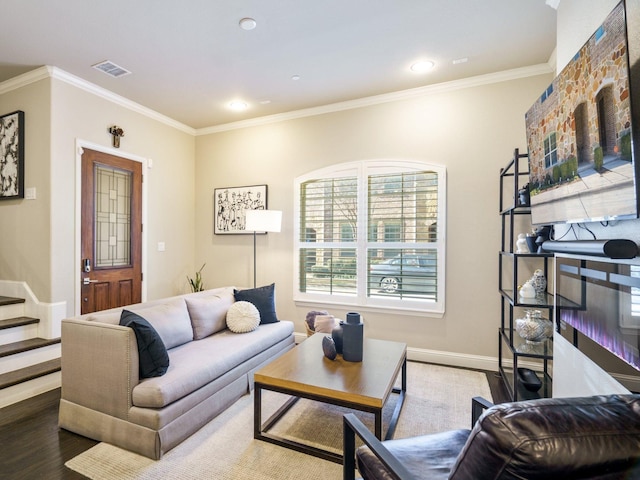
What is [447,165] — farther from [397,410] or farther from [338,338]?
[397,410]

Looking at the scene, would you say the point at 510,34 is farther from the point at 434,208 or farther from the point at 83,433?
the point at 83,433

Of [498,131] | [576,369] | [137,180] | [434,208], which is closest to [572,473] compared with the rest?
[576,369]

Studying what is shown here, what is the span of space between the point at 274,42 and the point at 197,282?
10.7ft

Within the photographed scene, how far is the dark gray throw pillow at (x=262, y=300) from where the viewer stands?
10.9ft

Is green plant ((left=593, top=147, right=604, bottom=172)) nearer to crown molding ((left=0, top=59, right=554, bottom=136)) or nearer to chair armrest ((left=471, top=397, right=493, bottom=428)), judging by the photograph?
chair armrest ((left=471, top=397, right=493, bottom=428))

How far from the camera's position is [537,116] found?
201cm

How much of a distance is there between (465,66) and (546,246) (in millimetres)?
2008

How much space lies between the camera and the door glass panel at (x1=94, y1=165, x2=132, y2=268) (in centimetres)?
363

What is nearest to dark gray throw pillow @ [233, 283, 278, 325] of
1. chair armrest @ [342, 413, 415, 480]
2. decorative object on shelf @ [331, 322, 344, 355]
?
decorative object on shelf @ [331, 322, 344, 355]

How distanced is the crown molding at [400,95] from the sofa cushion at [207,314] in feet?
8.15

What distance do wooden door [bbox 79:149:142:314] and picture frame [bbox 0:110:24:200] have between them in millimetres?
587

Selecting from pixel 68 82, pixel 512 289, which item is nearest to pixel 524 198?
pixel 512 289

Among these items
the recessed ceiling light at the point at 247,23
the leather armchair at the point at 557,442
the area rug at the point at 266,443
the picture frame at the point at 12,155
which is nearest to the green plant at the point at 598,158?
the leather armchair at the point at 557,442

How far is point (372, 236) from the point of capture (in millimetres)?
3719
